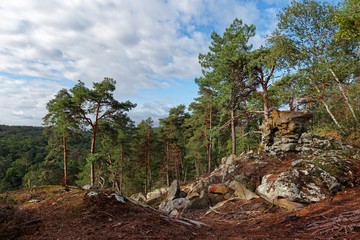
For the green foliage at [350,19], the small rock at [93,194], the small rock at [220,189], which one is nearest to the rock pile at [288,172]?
the small rock at [220,189]

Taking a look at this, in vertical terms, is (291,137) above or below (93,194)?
above

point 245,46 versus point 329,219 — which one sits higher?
point 245,46

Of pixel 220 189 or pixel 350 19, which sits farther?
pixel 220 189

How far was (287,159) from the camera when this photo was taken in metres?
9.53

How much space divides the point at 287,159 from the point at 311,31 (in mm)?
8515

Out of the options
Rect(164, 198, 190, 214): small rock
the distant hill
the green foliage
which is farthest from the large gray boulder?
the distant hill

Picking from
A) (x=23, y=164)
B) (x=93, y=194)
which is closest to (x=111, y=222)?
(x=93, y=194)

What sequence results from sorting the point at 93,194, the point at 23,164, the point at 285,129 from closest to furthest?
1. the point at 93,194
2. the point at 285,129
3. the point at 23,164

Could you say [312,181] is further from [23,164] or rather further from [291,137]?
[23,164]

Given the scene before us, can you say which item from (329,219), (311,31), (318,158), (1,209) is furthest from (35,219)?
(311,31)

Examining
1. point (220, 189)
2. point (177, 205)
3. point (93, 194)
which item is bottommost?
point (177, 205)

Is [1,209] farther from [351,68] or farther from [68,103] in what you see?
[351,68]

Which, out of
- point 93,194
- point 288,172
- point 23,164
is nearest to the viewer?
point 93,194

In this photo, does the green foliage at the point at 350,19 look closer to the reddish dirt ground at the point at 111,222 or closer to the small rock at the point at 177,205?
the reddish dirt ground at the point at 111,222
